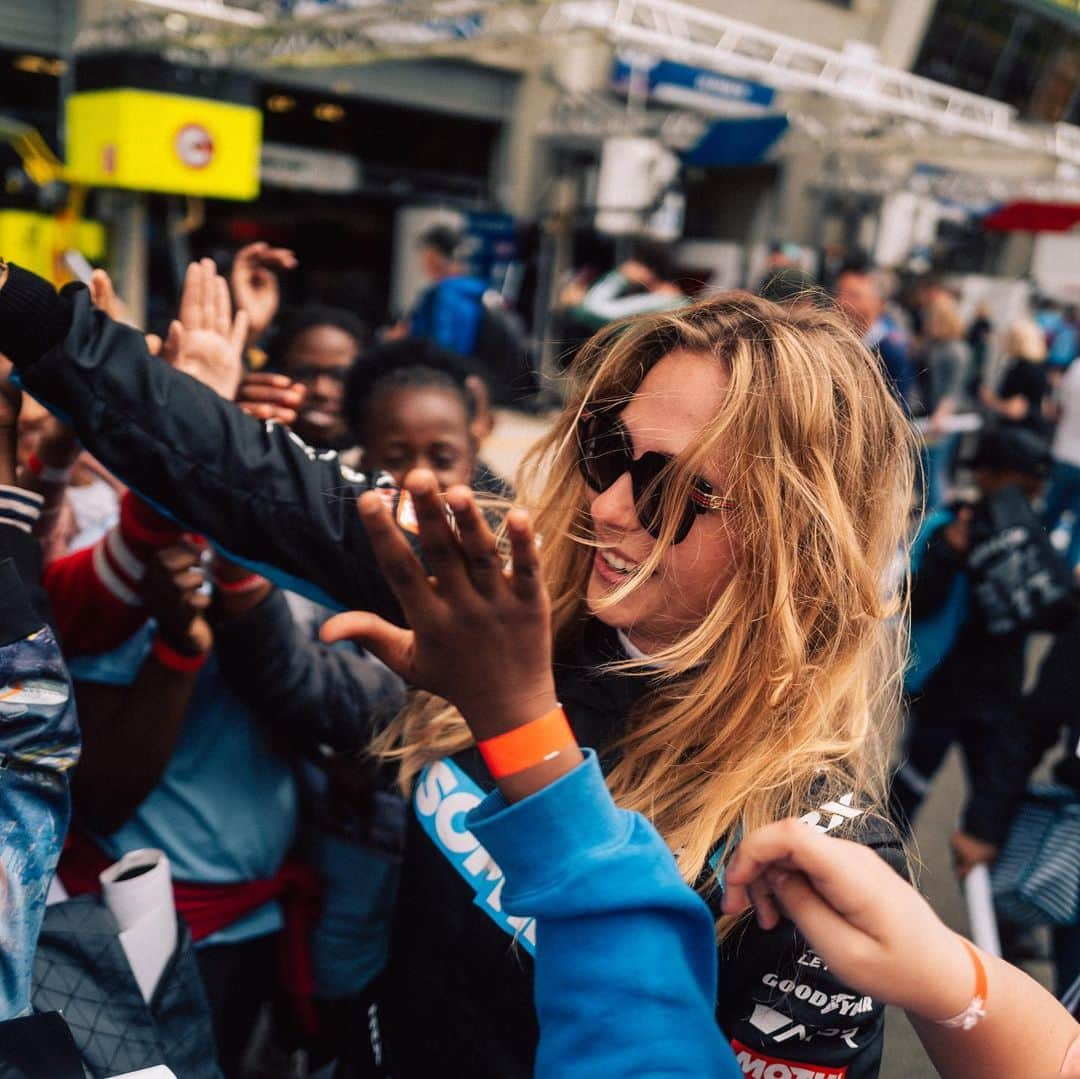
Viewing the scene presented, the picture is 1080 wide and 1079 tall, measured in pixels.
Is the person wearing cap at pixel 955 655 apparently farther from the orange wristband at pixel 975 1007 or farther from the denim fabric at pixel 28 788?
the denim fabric at pixel 28 788

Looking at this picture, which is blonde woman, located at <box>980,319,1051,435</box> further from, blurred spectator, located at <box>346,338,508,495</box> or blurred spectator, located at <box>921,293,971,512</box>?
blurred spectator, located at <box>346,338,508,495</box>

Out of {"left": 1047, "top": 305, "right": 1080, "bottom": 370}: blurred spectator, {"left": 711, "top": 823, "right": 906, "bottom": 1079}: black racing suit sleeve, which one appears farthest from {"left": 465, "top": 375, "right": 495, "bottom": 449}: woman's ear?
{"left": 1047, "top": 305, "right": 1080, "bottom": 370}: blurred spectator

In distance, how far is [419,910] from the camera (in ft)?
4.34

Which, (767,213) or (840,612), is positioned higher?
(840,612)

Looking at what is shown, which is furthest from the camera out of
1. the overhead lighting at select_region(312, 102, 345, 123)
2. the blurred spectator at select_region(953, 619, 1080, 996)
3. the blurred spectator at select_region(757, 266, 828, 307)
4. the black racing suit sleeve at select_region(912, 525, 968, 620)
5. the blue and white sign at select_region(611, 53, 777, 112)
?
the blue and white sign at select_region(611, 53, 777, 112)

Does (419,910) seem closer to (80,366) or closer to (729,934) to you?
(729,934)

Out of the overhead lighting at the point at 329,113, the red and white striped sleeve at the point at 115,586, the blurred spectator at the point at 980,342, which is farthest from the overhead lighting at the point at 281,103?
the red and white striped sleeve at the point at 115,586

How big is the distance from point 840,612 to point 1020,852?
1.37 metres

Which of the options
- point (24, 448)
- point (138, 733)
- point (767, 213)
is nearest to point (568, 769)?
point (138, 733)

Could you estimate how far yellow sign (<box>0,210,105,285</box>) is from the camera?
22.4 ft

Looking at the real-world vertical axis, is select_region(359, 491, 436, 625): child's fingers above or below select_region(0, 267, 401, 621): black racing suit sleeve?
above

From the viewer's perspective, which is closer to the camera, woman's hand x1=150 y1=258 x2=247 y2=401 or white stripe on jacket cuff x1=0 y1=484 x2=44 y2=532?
white stripe on jacket cuff x1=0 y1=484 x2=44 y2=532

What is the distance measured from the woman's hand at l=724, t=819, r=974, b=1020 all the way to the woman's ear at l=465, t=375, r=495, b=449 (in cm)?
200

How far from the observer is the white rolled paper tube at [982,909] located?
6.16ft
